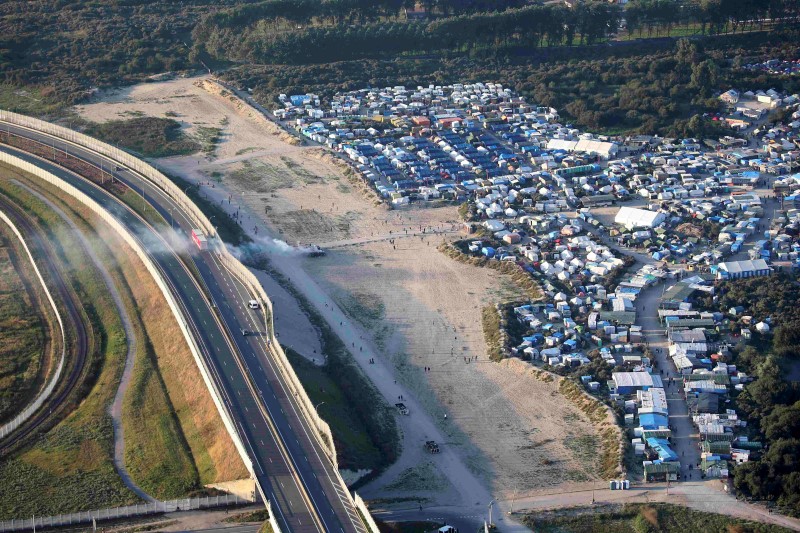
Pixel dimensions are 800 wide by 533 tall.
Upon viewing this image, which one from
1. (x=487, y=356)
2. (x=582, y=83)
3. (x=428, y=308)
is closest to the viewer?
(x=487, y=356)

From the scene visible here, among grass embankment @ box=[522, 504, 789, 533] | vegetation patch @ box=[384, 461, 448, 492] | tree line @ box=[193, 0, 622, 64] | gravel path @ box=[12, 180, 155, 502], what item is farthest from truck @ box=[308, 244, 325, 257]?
tree line @ box=[193, 0, 622, 64]

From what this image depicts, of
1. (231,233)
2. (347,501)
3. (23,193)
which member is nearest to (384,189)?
(231,233)

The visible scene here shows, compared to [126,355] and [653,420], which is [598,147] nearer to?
[653,420]

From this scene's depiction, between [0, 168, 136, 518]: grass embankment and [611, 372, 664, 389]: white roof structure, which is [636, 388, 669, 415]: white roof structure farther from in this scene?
[0, 168, 136, 518]: grass embankment

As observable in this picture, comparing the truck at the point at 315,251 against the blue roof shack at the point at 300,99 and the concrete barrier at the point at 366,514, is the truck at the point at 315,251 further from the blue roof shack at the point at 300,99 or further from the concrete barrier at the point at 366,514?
the concrete barrier at the point at 366,514

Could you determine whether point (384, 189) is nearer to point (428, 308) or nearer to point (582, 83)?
point (428, 308)
